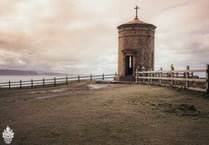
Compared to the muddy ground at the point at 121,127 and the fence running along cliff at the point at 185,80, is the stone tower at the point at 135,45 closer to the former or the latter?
the fence running along cliff at the point at 185,80

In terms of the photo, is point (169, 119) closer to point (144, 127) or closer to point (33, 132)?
point (144, 127)

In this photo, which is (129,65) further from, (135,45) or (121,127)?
(121,127)

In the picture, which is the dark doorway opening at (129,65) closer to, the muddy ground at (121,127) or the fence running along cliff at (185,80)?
the fence running along cliff at (185,80)

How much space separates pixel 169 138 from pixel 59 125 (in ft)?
10.0

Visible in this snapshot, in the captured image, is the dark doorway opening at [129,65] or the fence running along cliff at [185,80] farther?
the dark doorway opening at [129,65]

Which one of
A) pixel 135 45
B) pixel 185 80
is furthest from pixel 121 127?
pixel 135 45

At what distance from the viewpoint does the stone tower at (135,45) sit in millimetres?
26312

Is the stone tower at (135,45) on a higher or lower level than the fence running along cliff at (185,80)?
higher

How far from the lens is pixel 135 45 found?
26328 millimetres

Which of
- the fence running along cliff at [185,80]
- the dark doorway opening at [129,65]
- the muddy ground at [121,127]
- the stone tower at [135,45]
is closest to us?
Result: the muddy ground at [121,127]

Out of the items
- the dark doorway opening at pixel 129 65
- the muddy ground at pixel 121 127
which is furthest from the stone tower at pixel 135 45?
the muddy ground at pixel 121 127

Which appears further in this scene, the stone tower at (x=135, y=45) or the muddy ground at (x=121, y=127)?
the stone tower at (x=135, y=45)

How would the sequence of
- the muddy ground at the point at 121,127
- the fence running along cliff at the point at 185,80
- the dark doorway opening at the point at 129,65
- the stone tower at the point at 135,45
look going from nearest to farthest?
the muddy ground at the point at 121,127
the fence running along cliff at the point at 185,80
the stone tower at the point at 135,45
the dark doorway opening at the point at 129,65

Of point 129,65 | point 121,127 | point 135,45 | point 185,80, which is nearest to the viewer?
point 121,127
